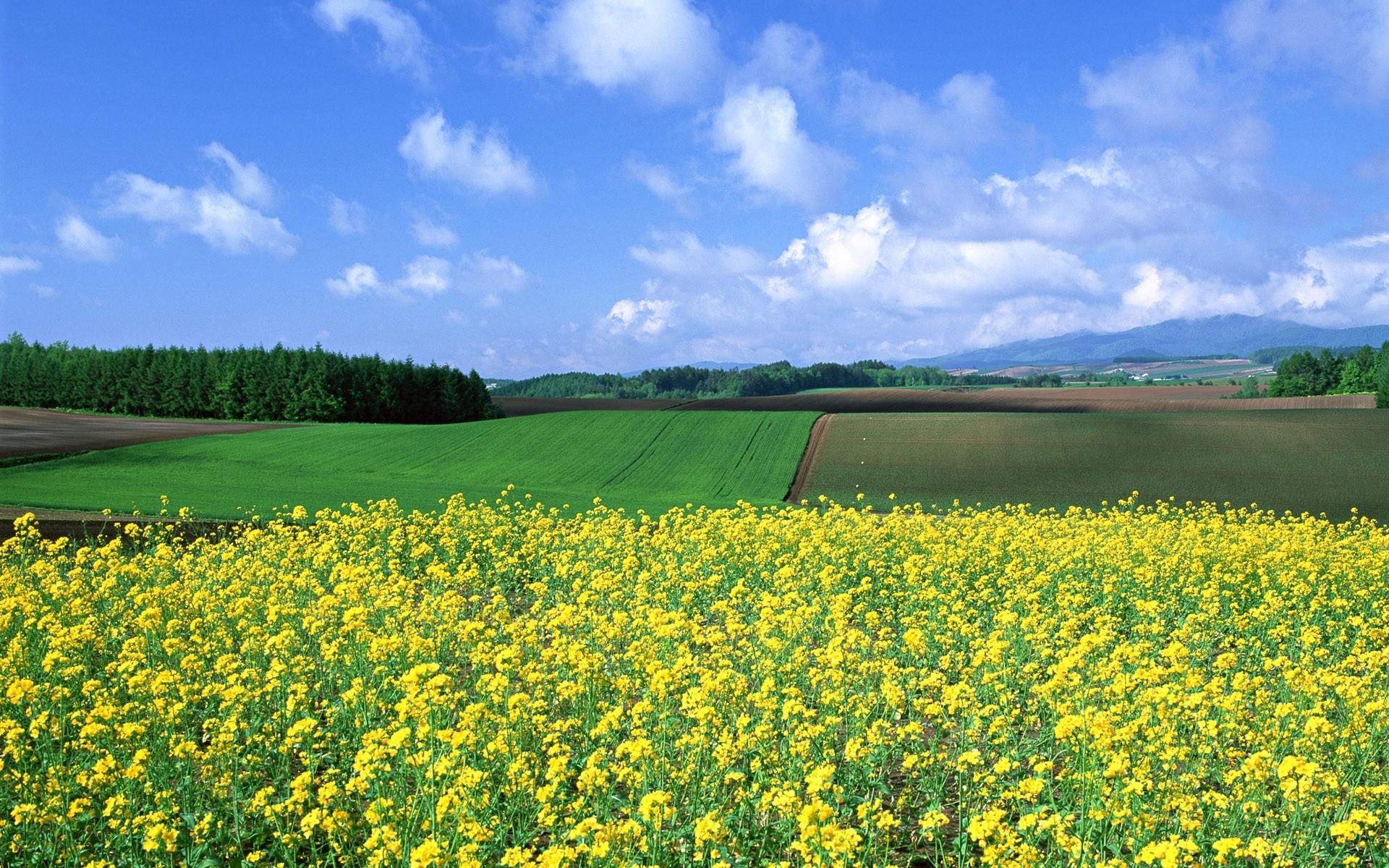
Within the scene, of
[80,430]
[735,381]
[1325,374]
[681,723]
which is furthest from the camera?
[735,381]

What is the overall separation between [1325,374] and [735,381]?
7842 centimetres

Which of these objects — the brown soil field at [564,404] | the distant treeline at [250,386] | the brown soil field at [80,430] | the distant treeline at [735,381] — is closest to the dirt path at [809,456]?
the brown soil field at [80,430]

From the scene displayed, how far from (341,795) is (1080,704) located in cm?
636

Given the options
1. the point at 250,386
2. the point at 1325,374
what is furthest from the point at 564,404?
the point at 1325,374

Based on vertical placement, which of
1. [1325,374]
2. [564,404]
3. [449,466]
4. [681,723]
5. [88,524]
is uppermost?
[564,404]

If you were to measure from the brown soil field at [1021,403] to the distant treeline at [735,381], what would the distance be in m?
40.6

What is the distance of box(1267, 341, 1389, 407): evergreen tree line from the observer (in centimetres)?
10894

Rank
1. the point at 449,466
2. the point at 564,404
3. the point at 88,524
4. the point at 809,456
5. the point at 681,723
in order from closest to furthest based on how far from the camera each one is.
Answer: the point at 681,723
the point at 88,524
the point at 809,456
the point at 449,466
the point at 564,404

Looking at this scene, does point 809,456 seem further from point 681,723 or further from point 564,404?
point 564,404

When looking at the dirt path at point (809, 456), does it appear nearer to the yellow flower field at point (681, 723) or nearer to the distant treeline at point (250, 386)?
the yellow flower field at point (681, 723)

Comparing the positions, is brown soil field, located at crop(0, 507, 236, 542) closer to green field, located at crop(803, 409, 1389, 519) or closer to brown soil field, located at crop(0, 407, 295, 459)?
brown soil field, located at crop(0, 407, 295, 459)

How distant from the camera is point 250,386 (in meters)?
91.5

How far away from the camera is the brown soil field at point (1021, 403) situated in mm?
81688

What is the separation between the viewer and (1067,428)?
5022 centimetres
